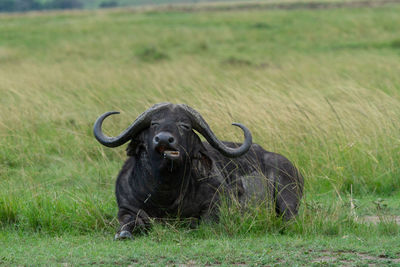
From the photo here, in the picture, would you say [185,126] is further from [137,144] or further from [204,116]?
[204,116]

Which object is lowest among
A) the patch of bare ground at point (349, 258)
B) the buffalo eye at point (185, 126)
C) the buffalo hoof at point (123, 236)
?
the patch of bare ground at point (349, 258)

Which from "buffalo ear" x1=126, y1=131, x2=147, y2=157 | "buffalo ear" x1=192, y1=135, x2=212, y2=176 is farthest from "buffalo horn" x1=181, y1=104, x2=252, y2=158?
"buffalo ear" x1=126, y1=131, x2=147, y2=157

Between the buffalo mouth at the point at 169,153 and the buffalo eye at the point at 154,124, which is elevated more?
the buffalo eye at the point at 154,124

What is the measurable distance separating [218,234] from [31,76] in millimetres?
10684

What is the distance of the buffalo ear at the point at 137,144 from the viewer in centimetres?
659

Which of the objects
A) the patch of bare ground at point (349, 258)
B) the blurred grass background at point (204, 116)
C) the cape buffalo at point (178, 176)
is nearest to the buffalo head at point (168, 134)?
the cape buffalo at point (178, 176)

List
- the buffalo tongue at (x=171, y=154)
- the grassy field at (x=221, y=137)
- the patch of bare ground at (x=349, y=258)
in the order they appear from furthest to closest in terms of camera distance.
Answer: the buffalo tongue at (x=171, y=154) < the grassy field at (x=221, y=137) < the patch of bare ground at (x=349, y=258)

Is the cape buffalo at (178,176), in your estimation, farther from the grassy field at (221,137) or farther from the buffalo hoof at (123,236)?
the grassy field at (221,137)

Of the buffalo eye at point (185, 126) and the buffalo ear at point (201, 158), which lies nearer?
the buffalo eye at point (185, 126)

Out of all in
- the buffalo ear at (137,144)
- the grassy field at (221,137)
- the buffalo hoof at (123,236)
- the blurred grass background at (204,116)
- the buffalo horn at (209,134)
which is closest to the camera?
the grassy field at (221,137)

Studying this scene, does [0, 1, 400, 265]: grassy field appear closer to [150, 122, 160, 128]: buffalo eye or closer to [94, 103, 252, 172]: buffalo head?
[94, 103, 252, 172]: buffalo head

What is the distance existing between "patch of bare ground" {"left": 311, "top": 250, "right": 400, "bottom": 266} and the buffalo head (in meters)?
1.41

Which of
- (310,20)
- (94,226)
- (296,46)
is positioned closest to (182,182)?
(94,226)

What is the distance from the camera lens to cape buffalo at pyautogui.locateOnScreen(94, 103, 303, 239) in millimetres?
6301
